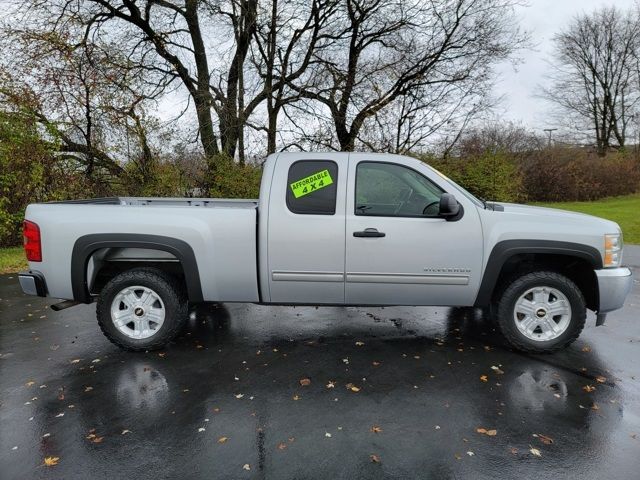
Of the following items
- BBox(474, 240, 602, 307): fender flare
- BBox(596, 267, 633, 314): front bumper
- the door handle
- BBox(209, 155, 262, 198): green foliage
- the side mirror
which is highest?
BBox(209, 155, 262, 198): green foliage

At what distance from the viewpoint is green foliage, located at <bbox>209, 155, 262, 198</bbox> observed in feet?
44.8

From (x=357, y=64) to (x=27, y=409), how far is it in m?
15.4

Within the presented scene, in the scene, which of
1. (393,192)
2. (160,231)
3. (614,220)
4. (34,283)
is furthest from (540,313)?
(614,220)

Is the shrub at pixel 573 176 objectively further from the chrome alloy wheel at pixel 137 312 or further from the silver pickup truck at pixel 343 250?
the chrome alloy wheel at pixel 137 312

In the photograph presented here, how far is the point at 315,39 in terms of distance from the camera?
1582cm

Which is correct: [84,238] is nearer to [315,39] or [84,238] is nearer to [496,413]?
[496,413]

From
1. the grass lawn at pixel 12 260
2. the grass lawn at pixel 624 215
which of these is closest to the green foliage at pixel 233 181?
the grass lawn at pixel 12 260

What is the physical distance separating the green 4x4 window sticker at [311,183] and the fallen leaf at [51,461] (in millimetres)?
2750

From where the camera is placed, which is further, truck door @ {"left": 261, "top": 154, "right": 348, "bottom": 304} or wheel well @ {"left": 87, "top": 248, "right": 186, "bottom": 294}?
wheel well @ {"left": 87, "top": 248, "right": 186, "bottom": 294}

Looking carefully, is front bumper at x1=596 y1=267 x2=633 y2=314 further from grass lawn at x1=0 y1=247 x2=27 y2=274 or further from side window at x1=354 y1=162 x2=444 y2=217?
grass lawn at x1=0 y1=247 x2=27 y2=274

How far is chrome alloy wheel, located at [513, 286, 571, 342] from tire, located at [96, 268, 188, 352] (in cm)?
338

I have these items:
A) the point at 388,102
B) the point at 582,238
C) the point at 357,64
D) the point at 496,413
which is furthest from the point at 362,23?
the point at 496,413

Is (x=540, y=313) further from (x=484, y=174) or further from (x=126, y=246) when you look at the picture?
(x=484, y=174)

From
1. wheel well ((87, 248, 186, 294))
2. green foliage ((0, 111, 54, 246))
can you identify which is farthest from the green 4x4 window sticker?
green foliage ((0, 111, 54, 246))
